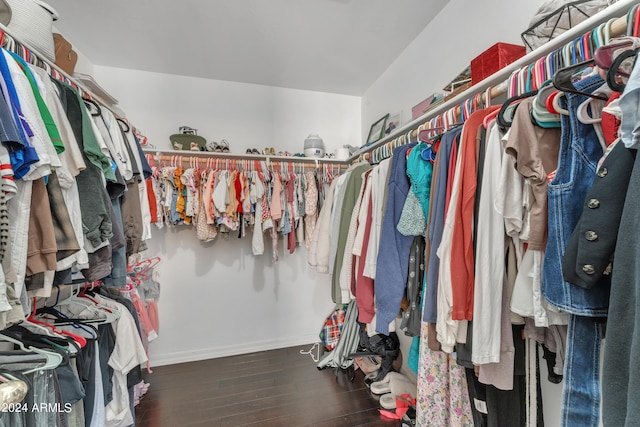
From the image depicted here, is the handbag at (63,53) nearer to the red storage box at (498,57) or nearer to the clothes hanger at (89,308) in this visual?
the clothes hanger at (89,308)

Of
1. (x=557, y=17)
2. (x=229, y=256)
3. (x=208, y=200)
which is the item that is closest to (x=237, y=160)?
(x=208, y=200)

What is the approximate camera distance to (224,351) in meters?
2.41

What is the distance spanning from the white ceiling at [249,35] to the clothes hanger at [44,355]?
6.12ft

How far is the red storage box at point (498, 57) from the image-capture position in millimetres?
985

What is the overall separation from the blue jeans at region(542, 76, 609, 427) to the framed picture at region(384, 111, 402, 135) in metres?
1.52

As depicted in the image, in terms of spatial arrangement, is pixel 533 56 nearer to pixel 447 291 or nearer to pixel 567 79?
pixel 567 79

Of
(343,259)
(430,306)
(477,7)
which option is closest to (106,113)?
(343,259)

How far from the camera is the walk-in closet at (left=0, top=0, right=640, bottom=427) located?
0.58 m

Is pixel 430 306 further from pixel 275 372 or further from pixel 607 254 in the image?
pixel 275 372

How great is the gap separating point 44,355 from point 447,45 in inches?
95.3

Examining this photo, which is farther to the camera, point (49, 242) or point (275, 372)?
point (275, 372)

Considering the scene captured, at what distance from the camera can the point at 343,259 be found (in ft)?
5.01

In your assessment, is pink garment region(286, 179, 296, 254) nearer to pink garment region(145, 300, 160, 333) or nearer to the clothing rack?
the clothing rack

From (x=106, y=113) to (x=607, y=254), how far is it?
1.88 m
